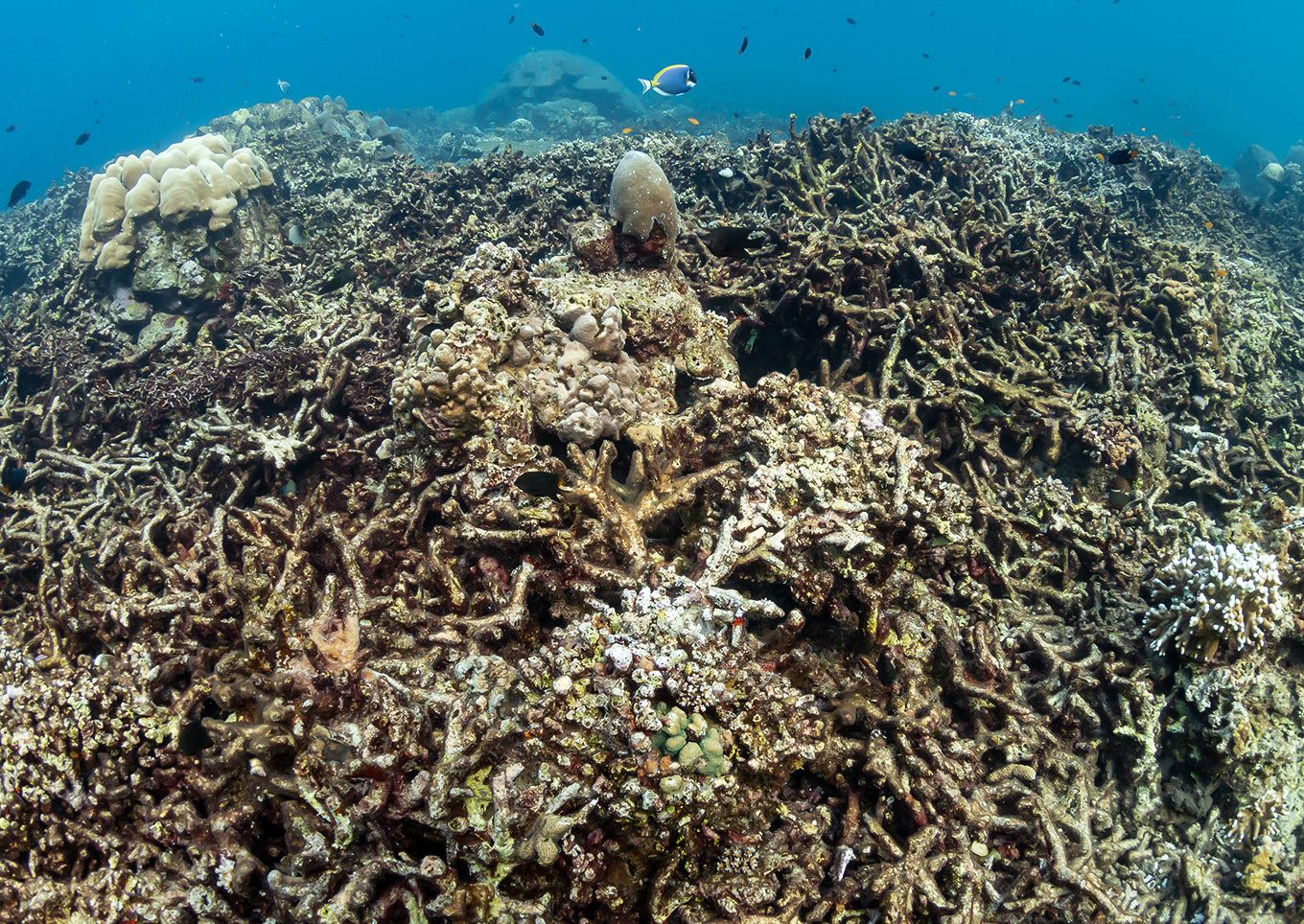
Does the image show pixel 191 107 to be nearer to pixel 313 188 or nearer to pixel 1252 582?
pixel 313 188

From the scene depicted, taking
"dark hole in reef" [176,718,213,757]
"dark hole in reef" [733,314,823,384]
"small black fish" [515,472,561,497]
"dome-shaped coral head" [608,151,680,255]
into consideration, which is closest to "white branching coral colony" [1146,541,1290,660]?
"dark hole in reef" [733,314,823,384]

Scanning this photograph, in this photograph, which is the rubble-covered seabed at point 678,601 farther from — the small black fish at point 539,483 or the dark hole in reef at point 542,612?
the small black fish at point 539,483

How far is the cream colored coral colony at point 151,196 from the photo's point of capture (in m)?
9.48

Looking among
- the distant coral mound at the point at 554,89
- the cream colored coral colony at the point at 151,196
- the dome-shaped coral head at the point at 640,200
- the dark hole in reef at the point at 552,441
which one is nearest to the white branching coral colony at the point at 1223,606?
the dark hole in reef at the point at 552,441

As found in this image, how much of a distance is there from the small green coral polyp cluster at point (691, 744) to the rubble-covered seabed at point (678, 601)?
0.06ft

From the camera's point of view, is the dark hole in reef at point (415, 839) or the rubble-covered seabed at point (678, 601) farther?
the rubble-covered seabed at point (678, 601)

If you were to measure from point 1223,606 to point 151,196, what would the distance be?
13.6 metres

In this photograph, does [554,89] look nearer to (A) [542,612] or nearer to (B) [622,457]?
(B) [622,457]

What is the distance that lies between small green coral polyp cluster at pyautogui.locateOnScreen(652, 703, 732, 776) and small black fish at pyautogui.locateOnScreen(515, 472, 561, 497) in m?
1.62

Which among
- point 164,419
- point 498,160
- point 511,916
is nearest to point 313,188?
point 498,160

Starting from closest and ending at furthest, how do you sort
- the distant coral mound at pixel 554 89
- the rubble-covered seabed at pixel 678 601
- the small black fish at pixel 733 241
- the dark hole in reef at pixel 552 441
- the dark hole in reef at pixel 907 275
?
1. the rubble-covered seabed at pixel 678 601
2. the dark hole in reef at pixel 552 441
3. the small black fish at pixel 733 241
4. the dark hole in reef at pixel 907 275
5. the distant coral mound at pixel 554 89

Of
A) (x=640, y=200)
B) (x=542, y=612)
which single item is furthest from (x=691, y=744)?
(x=640, y=200)

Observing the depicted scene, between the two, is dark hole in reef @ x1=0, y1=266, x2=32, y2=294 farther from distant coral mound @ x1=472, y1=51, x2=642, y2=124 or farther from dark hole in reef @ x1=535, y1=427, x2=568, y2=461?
distant coral mound @ x1=472, y1=51, x2=642, y2=124

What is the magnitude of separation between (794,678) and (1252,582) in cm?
304
